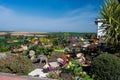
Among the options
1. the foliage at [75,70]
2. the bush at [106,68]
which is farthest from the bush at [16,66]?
the bush at [106,68]

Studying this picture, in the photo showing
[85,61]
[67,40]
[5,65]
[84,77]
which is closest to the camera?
[84,77]

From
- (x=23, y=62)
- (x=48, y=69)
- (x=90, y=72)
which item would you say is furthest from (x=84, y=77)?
(x=23, y=62)

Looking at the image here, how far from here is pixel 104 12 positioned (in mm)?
13125

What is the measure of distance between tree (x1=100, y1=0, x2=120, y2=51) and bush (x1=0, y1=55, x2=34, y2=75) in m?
4.33

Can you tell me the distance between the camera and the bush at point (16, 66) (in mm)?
11266

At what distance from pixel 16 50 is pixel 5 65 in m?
7.56

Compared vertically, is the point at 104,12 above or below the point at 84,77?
above

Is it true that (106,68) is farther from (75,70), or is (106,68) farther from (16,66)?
(16,66)

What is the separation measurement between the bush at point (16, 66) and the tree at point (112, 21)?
14.2 ft

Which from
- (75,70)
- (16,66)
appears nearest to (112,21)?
(75,70)

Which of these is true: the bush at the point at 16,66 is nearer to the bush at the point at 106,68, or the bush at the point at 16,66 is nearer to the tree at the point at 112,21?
the bush at the point at 106,68

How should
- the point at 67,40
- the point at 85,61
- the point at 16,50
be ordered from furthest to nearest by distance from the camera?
the point at 67,40, the point at 16,50, the point at 85,61

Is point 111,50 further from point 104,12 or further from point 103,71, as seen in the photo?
point 103,71

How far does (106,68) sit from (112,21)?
3849mm
